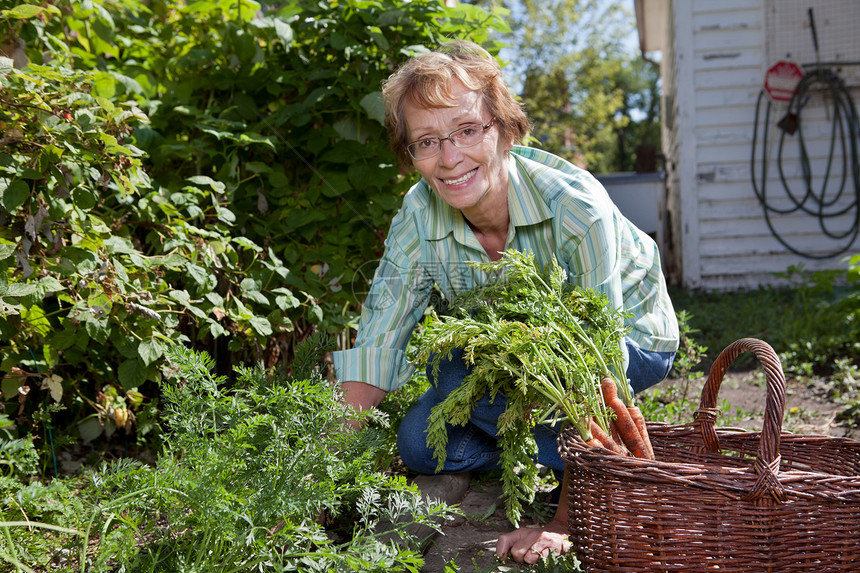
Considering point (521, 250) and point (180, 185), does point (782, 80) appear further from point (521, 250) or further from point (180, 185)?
point (180, 185)

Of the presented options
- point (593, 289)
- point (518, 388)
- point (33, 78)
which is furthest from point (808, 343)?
point (33, 78)

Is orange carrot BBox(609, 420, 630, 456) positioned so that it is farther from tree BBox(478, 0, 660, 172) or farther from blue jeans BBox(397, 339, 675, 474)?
tree BBox(478, 0, 660, 172)

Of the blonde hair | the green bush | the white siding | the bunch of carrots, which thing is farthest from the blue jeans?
the white siding

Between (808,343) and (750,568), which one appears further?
(808,343)

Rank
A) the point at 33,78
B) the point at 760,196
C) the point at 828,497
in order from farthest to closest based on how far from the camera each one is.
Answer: the point at 760,196 < the point at 33,78 < the point at 828,497

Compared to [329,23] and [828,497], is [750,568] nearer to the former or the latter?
[828,497]

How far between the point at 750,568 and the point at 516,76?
665 inches

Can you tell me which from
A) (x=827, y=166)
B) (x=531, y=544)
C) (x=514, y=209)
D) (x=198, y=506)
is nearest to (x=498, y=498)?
(x=531, y=544)

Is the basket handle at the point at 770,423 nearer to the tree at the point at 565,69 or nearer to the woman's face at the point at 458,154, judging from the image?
the woman's face at the point at 458,154

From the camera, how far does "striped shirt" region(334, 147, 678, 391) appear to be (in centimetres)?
198

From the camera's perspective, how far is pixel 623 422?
1.68m

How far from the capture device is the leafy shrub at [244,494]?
4.55 feet

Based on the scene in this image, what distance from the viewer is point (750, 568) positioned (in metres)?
1.45

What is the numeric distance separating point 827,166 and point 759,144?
550mm
